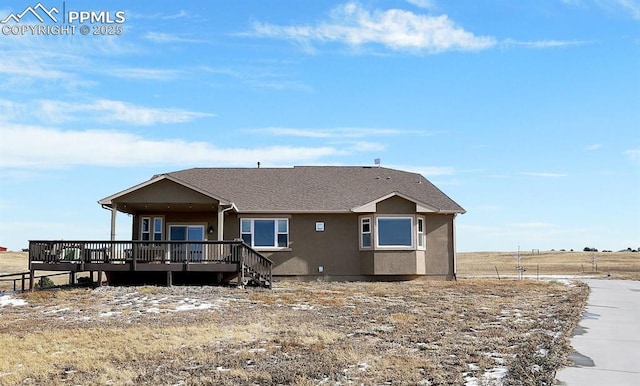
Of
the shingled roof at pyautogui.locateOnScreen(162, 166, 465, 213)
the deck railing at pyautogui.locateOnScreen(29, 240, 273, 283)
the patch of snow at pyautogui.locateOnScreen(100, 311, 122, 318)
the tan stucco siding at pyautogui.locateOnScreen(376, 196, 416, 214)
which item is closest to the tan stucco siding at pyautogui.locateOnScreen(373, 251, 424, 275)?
the tan stucco siding at pyautogui.locateOnScreen(376, 196, 416, 214)

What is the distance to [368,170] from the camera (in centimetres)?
3334

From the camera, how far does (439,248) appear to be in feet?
94.1

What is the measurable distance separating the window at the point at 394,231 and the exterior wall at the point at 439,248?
1290mm

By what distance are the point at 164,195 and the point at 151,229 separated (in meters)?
4.21

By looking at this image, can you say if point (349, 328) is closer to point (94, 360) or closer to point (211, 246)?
point (94, 360)

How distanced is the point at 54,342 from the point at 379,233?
16790 millimetres

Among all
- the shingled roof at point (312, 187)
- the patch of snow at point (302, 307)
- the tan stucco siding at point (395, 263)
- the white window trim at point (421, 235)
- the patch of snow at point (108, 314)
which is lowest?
the patch of snow at point (108, 314)

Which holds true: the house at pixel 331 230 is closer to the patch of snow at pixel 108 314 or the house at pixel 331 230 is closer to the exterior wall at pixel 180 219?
the exterior wall at pixel 180 219

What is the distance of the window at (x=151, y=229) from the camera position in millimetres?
28016

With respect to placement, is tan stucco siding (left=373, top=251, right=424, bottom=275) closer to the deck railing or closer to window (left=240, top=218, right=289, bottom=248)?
window (left=240, top=218, right=289, bottom=248)

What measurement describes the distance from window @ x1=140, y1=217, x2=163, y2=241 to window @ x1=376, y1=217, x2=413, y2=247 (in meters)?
8.95

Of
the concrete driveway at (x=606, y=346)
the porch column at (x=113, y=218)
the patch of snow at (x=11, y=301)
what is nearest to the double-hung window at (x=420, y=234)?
the concrete driveway at (x=606, y=346)

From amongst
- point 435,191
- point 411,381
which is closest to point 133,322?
point 411,381

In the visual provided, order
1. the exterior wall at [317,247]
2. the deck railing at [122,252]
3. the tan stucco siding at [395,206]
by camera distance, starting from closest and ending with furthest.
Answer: the deck railing at [122,252] → the tan stucco siding at [395,206] → the exterior wall at [317,247]
